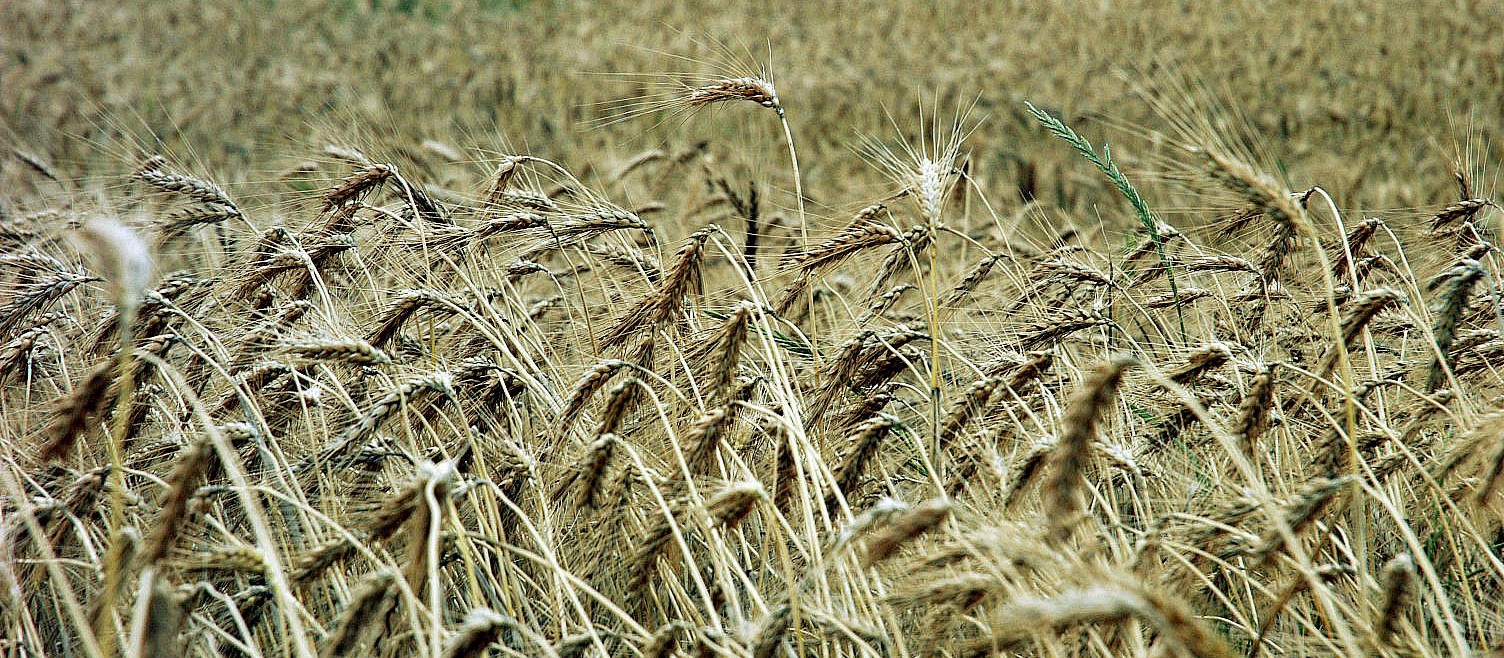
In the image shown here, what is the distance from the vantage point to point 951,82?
27.6 ft

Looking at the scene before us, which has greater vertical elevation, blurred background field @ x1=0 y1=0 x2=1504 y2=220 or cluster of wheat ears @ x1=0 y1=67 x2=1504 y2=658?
blurred background field @ x1=0 y1=0 x2=1504 y2=220

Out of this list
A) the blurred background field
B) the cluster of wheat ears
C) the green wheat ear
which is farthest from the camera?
the blurred background field

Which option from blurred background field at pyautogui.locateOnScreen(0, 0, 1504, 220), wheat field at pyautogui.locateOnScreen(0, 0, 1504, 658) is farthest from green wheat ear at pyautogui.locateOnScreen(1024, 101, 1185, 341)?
blurred background field at pyautogui.locateOnScreen(0, 0, 1504, 220)

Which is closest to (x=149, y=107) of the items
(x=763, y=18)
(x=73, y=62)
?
(x=73, y=62)

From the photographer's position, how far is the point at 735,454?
6.45 feet

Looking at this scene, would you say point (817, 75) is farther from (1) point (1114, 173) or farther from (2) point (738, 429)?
(2) point (738, 429)

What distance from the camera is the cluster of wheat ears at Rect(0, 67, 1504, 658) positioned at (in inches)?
60.2

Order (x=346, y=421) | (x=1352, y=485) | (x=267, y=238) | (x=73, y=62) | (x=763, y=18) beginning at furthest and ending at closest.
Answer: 1. (x=763, y=18)
2. (x=73, y=62)
3. (x=267, y=238)
4. (x=346, y=421)
5. (x=1352, y=485)

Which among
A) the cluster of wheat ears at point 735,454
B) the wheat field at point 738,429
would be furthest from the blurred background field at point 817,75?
the cluster of wheat ears at point 735,454

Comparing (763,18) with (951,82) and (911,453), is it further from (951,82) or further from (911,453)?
(911,453)

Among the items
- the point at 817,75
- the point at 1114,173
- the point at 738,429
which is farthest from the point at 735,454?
the point at 817,75

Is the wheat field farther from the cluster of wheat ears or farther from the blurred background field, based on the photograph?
the blurred background field

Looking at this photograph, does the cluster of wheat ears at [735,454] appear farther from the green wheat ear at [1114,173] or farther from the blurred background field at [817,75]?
the blurred background field at [817,75]

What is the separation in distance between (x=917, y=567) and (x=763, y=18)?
386 inches
